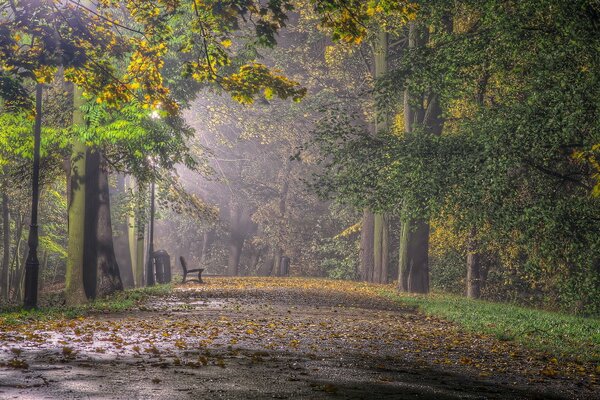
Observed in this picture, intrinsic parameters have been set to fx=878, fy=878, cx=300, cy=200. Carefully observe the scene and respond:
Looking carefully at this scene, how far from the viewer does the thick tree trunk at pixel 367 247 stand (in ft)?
140

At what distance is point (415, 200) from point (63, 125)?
1044cm

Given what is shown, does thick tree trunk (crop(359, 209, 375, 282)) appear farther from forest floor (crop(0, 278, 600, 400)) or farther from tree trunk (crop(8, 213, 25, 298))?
forest floor (crop(0, 278, 600, 400))

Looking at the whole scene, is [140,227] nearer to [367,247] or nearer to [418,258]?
[418,258]

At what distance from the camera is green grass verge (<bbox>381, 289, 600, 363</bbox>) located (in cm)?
1276

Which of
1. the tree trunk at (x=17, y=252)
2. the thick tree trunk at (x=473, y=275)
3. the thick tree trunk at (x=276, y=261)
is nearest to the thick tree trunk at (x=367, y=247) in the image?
the thick tree trunk at (x=276, y=261)

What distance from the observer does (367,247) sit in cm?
4294

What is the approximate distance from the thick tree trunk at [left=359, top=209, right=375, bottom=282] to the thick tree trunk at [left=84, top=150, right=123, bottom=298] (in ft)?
59.6

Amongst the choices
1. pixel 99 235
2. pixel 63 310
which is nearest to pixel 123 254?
pixel 99 235

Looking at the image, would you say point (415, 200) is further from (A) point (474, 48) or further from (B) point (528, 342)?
(B) point (528, 342)

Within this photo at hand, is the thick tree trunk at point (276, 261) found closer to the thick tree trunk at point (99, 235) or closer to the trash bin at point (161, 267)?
the trash bin at point (161, 267)

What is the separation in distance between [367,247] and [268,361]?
32950 millimetres

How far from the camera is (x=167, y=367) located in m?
9.31

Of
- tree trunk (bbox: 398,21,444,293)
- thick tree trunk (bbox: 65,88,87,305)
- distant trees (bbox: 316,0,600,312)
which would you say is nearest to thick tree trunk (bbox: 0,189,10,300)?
thick tree trunk (bbox: 65,88,87,305)

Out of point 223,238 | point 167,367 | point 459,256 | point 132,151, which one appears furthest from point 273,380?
point 223,238
